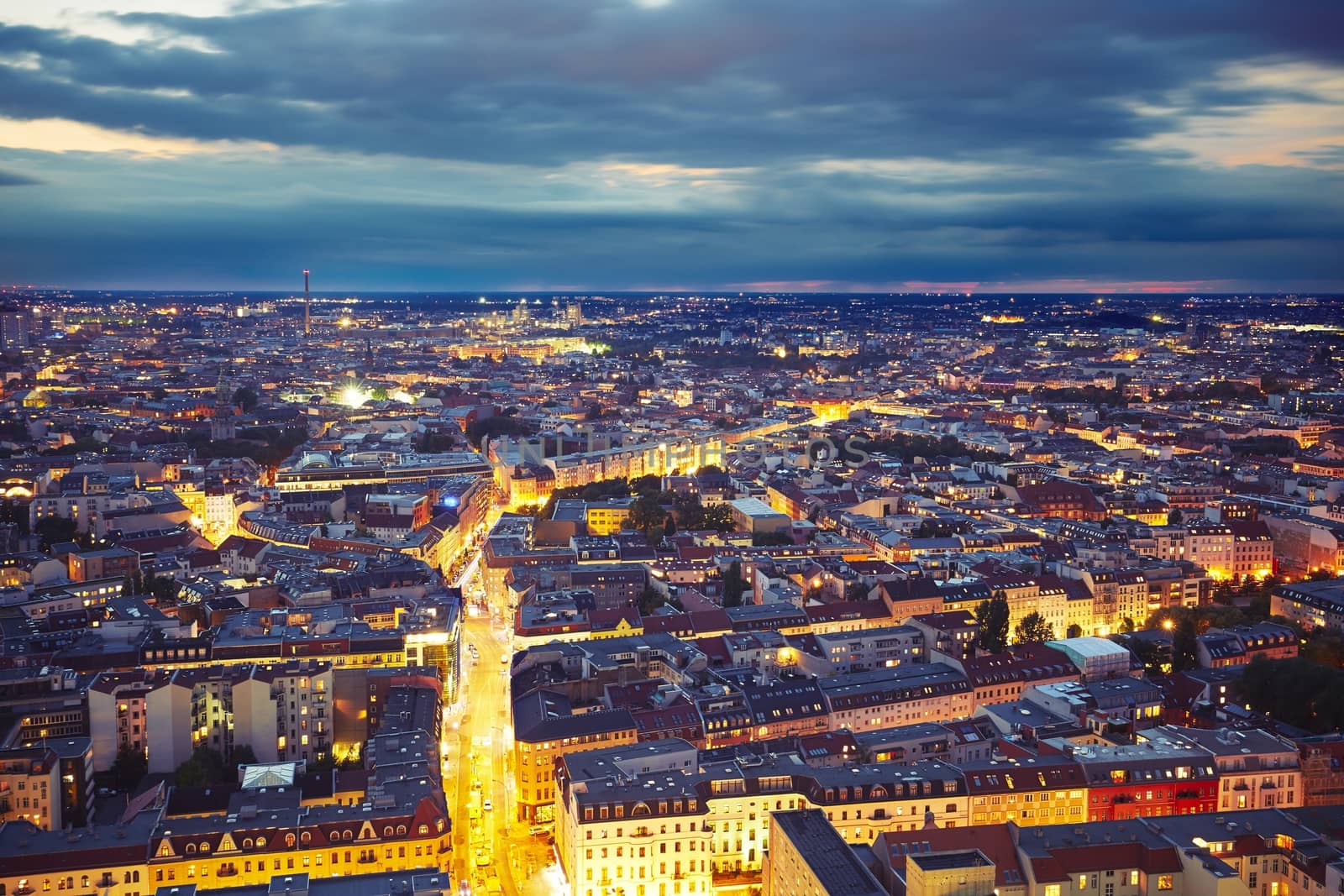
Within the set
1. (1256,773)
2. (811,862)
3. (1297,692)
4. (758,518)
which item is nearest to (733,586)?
(758,518)

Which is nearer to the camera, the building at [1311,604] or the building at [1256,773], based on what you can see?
the building at [1256,773]

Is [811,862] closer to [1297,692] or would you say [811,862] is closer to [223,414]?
[1297,692]

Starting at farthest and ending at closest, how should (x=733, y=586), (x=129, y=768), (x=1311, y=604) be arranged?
(x=733, y=586), (x=1311, y=604), (x=129, y=768)

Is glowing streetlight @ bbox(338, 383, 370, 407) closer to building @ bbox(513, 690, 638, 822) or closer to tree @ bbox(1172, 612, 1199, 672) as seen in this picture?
building @ bbox(513, 690, 638, 822)

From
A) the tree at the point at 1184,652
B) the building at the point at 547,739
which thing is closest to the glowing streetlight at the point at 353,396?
the building at the point at 547,739

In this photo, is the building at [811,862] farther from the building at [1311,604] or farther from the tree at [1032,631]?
the building at [1311,604]

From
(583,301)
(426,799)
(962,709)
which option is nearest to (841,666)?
(962,709)

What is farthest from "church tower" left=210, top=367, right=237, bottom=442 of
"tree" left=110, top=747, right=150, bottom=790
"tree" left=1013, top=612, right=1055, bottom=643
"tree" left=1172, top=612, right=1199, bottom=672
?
"tree" left=1172, top=612, right=1199, bottom=672
